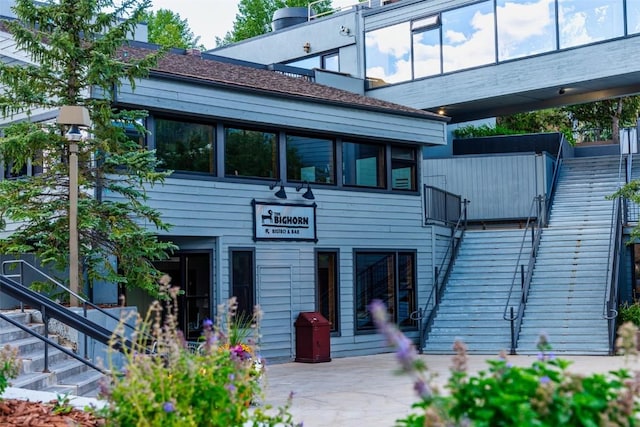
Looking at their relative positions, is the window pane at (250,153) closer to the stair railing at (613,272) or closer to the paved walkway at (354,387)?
the paved walkway at (354,387)

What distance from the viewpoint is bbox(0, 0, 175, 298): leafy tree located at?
13000 mm

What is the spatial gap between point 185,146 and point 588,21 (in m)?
11.3

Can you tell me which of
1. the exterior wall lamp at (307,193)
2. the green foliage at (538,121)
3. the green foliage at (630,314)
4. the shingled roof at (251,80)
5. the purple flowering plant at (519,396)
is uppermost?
the green foliage at (538,121)

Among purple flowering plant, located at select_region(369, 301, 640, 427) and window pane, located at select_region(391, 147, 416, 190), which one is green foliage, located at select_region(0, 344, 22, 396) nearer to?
purple flowering plant, located at select_region(369, 301, 640, 427)

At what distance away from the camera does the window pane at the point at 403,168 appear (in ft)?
67.6

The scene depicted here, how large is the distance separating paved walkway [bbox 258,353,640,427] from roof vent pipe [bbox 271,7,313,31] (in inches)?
587

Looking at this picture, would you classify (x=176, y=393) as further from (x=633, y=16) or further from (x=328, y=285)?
(x=633, y=16)

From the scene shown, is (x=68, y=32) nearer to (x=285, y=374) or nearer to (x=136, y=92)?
(x=136, y=92)

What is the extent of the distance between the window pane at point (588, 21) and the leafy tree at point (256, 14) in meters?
29.7

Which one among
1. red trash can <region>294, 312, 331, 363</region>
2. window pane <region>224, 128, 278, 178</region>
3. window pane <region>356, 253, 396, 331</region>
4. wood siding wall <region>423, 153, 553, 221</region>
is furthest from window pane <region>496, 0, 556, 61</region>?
red trash can <region>294, 312, 331, 363</region>

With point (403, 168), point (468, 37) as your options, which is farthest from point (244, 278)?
point (468, 37)

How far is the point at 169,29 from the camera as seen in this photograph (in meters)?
51.9

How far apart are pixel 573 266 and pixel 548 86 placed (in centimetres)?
502

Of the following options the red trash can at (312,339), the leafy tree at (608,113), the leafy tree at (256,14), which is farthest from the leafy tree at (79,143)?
the leafy tree at (256,14)
